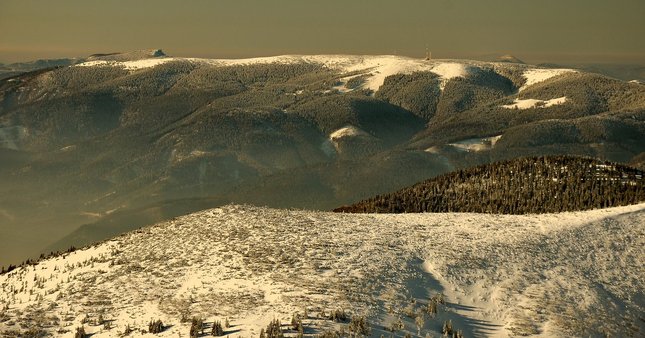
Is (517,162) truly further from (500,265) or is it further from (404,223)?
(500,265)

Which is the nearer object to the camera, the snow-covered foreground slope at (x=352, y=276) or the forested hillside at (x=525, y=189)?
the snow-covered foreground slope at (x=352, y=276)

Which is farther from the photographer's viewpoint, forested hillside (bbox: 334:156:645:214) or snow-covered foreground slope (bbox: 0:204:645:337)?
forested hillside (bbox: 334:156:645:214)

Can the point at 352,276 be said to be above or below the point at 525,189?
above

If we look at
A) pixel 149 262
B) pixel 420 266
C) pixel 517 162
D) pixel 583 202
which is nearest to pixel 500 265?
pixel 420 266
